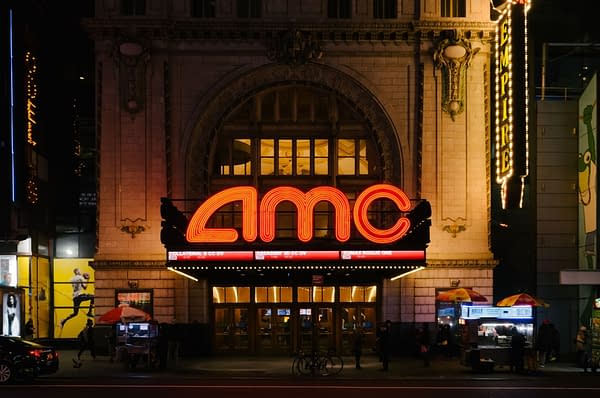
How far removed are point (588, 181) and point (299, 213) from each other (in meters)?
13.6

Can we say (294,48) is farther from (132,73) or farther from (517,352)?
(517,352)

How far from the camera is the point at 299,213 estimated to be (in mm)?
34500

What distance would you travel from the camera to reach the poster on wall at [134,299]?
39125mm

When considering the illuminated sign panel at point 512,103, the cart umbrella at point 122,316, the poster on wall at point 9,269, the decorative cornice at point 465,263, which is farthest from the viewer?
the poster on wall at point 9,269

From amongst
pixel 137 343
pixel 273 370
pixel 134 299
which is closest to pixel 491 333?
pixel 273 370

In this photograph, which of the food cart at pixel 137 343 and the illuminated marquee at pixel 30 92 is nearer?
the food cart at pixel 137 343

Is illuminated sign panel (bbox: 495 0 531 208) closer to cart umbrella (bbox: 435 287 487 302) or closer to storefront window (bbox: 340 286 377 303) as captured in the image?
cart umbrella (bbox: 435 287 487 302)

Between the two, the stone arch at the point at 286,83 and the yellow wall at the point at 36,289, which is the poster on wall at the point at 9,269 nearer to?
the yellow wall at the point at 36,289

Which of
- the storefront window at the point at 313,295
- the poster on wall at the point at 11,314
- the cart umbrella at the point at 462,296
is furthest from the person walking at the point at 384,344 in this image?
the poster on wall at the point at 11,314

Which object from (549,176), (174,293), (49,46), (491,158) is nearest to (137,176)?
(174,293)

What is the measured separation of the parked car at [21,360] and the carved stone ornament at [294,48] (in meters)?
17.5

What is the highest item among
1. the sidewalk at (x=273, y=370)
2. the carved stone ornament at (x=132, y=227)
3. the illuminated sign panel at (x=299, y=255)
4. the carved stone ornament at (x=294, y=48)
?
the carved stone ornament at (x=294, y=48)

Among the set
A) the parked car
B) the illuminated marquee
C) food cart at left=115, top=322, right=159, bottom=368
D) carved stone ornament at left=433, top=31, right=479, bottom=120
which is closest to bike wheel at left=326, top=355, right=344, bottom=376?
food cart at left=115, top=322, right=159, bottom=368

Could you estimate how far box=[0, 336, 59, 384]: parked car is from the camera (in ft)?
92.4
